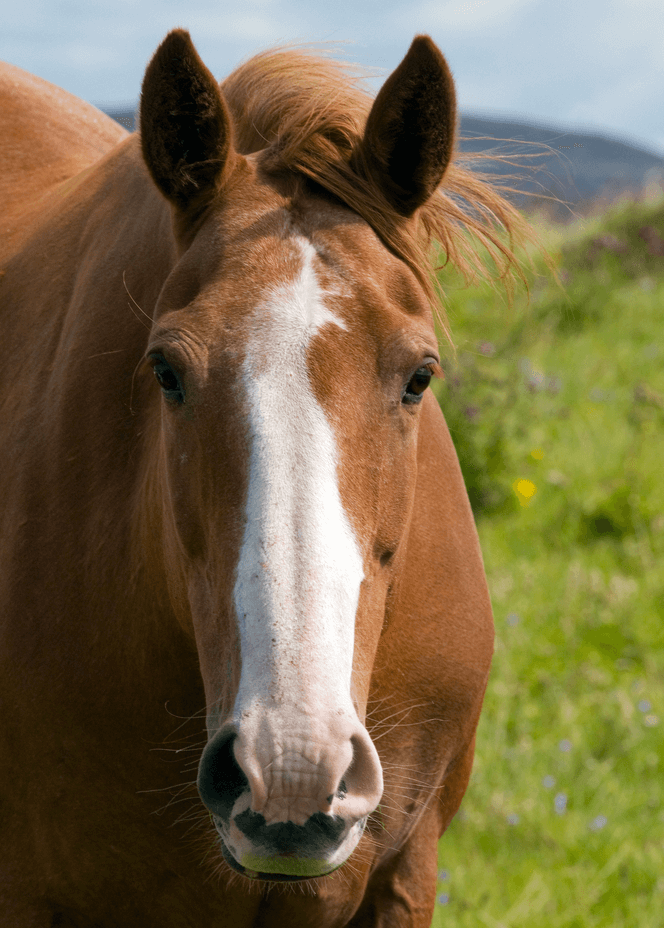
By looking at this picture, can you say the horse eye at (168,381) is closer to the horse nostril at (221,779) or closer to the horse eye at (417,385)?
the horse eye at (417,385)

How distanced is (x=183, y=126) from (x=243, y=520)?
34.3 inches

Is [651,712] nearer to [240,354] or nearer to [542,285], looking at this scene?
[240,354]

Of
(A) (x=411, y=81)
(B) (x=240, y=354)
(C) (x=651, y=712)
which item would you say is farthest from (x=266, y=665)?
(C) (x=651, y=712)

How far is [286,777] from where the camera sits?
1.34 meters

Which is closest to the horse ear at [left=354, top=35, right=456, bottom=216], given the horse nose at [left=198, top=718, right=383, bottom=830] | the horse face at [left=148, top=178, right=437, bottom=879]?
the horse face at [left=148, top=178, right=437, bottom=879]

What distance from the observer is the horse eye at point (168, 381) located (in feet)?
5.74

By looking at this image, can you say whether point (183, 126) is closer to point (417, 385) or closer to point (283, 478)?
point (417, 385)

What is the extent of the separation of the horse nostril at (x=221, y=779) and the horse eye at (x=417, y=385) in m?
0.72

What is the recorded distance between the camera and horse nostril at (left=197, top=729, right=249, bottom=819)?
1431mm

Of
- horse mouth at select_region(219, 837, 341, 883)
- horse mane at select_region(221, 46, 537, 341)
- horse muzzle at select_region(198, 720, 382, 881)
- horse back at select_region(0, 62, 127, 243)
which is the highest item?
horse mane at select_region(221, 46, 537, 341)

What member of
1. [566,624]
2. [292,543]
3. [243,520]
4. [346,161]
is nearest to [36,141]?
[346,161]

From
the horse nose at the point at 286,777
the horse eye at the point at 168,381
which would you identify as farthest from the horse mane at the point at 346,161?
the horse nose at the point at 286,777

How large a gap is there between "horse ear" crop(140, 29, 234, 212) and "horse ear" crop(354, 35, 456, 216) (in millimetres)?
292

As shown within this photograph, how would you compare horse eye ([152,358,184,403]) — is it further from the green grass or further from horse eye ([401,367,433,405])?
the green grass
